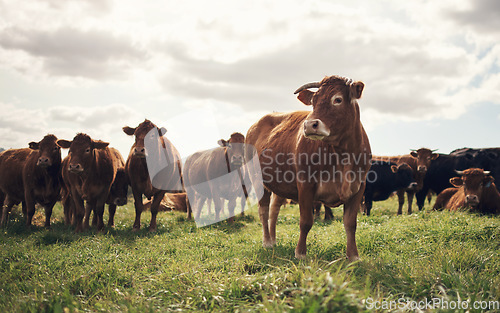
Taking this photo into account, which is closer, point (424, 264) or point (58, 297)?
point (58, 297)

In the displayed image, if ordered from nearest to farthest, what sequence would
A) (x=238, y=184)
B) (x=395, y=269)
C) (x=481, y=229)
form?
(x=395, y=269) < (x=481, y=229) < (x=238, y=184)

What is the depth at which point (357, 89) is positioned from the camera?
475 cm

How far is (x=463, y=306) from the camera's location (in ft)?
10.6

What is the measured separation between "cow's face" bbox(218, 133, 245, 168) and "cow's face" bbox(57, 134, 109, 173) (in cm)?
407

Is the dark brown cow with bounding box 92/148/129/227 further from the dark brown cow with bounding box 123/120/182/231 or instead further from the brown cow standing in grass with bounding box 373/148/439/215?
the brown cow standing in grass with bounding box 373/148/439/215

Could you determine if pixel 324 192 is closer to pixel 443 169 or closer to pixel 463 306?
pixel 463 306

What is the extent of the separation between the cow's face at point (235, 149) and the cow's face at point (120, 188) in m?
3.29

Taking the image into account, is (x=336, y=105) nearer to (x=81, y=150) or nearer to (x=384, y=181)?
(x=81, y=150)

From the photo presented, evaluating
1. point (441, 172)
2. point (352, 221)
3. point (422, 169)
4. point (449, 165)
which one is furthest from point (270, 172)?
point (449, 165)

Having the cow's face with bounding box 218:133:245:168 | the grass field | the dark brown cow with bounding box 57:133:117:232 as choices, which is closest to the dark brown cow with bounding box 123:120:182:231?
the dark brown cow with bounding box 57:133:117:232

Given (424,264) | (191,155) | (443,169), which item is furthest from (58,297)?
(443,169)

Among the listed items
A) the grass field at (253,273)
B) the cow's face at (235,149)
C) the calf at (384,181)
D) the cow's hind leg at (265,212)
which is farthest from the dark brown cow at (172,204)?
the cow's hind leg at (265,212)

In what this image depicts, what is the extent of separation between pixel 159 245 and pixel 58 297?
3280 mm

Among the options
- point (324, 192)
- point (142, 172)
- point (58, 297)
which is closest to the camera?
point (58, 297)
